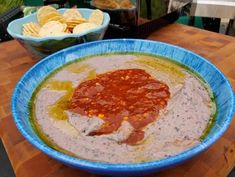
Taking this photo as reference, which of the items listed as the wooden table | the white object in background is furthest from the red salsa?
the white object in background

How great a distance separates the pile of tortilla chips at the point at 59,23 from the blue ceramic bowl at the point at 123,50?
106 millimetres

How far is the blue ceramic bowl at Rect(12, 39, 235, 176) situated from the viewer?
405 mm

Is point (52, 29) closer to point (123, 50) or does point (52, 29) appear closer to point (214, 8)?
point (123, 50)

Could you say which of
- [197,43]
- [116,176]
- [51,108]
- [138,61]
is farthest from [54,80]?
[197,43]

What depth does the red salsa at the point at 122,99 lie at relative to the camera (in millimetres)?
534

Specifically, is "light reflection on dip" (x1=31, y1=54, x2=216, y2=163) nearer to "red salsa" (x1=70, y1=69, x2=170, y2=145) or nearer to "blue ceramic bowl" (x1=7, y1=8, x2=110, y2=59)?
"red salsa" (x1=70, y1=69, x2=170, y2=145)

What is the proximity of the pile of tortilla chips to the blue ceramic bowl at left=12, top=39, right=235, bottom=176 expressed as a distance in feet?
0.35

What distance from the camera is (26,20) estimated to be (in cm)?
95

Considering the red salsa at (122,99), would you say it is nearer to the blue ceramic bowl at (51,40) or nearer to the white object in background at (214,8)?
the blue ceramic bowl at (51,40)

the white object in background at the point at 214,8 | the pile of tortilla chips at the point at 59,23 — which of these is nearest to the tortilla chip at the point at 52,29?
the pile of tortilla chips at the point at 59,23

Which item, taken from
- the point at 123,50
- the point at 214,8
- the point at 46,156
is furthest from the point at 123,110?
the point at 214,8

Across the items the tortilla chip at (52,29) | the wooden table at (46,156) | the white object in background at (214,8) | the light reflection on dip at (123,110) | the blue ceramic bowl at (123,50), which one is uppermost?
the tortilla chip at (52,29)

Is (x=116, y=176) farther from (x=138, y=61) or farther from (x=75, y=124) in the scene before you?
(x=138, y=61)

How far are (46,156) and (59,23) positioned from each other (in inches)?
18.7
